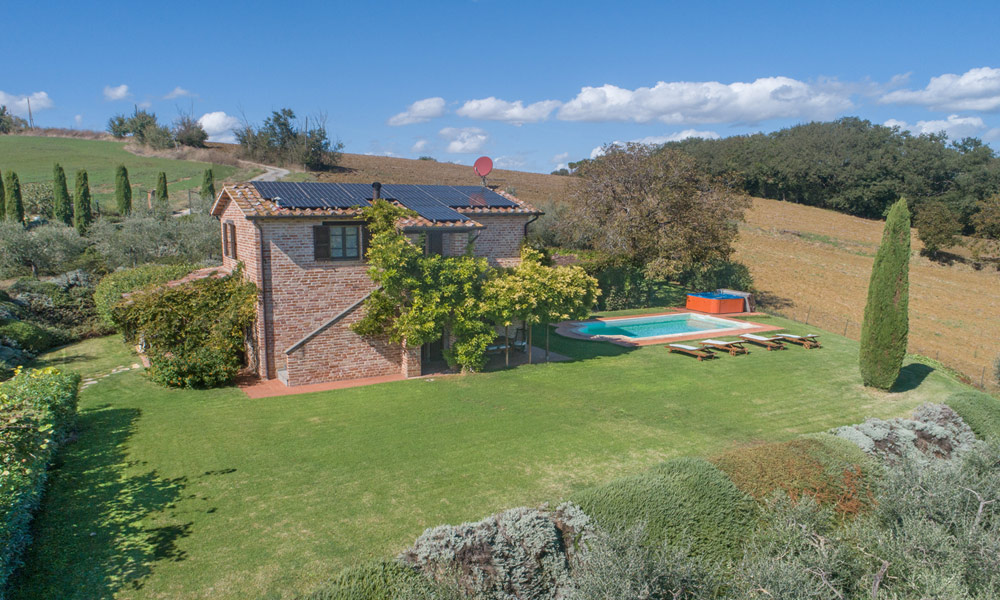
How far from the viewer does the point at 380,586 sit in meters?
6.98

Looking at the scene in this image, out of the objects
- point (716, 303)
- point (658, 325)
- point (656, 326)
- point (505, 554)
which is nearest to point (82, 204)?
point (656, 326)

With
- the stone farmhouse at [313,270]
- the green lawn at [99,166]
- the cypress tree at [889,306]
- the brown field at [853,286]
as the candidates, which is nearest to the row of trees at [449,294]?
the stone farmhouse at [313,270]

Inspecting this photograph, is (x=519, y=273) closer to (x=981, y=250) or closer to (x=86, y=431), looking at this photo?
(x=86, y=431)

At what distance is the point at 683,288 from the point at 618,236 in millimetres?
6833

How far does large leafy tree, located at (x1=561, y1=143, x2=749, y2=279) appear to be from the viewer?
3195 centimetres

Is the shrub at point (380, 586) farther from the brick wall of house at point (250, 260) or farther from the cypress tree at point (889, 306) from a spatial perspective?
the cypress tree at point (889, 306)

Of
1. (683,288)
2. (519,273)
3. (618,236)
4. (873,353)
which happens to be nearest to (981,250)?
(683,288)

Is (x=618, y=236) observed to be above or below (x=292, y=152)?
below

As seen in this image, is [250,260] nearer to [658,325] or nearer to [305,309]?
[305,309]

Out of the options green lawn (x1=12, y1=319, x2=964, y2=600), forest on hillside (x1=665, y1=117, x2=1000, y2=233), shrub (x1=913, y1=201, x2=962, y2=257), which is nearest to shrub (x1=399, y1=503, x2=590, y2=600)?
green lawn (x1=12, y1=319, x2=964, y2=600)

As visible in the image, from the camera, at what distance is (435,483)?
10.9 metres

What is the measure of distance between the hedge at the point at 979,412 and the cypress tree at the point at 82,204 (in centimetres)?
4489

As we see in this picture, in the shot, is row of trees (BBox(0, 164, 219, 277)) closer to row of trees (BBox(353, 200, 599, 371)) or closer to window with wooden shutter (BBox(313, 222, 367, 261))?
window with wooden shutter (BBox(313, 222, 367, 261))

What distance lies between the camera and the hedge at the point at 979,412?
47.9 feet
